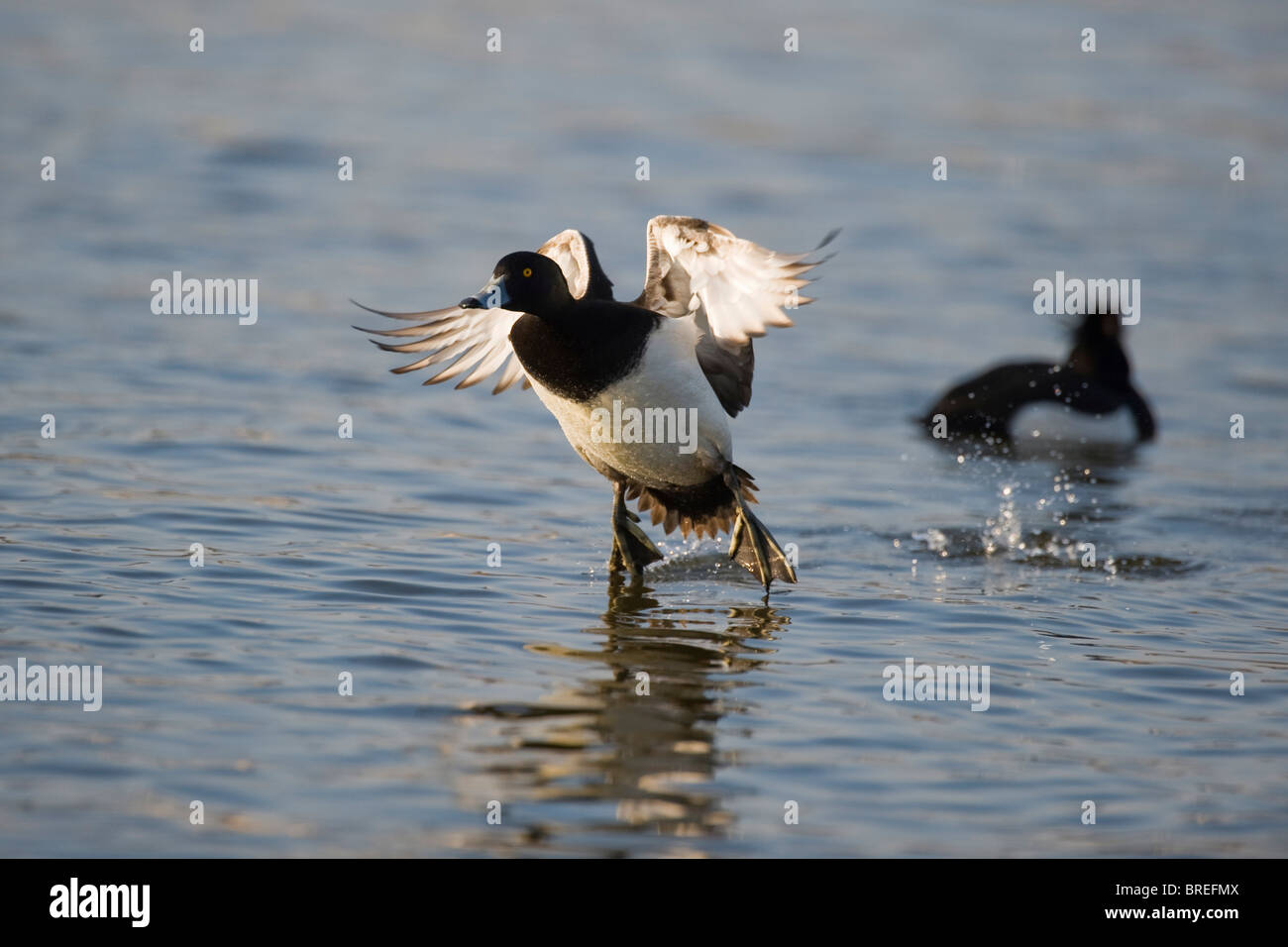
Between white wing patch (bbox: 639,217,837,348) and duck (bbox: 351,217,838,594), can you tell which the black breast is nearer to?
duck (bbox: 351,217,838,594)

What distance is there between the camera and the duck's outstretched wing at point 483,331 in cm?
815

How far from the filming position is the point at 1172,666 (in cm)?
684

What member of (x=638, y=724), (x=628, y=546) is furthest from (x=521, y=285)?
(x=638, y=724)

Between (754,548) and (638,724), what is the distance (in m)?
2.17

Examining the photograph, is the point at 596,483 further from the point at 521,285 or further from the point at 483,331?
→ the point at 521,285

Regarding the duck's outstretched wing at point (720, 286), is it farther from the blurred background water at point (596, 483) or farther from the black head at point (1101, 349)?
the black head at point (1101, 349)

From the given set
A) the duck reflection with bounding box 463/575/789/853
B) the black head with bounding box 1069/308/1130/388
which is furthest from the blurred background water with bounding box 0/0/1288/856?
the black head with bounding box 1069/308/1130/388

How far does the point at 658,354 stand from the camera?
7.43 meters

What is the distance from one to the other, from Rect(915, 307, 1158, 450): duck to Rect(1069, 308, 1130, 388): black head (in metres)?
0.05

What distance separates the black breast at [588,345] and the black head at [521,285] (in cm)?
12

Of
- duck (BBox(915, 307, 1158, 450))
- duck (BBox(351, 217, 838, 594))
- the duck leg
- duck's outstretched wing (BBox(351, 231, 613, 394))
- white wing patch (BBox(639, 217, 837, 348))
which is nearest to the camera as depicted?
white wing patch (BBox(639, 217, 837, 348))

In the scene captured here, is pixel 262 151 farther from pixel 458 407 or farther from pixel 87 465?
pixel 87 465

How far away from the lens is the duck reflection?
5.07 metres

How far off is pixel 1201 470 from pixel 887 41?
15.6m
